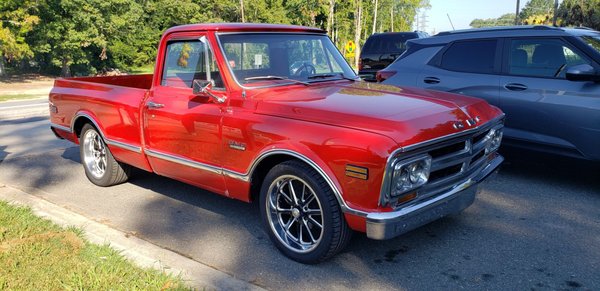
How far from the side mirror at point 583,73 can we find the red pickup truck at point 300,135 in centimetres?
140

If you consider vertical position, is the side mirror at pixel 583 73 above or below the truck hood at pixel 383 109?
above

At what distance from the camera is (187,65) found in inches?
188

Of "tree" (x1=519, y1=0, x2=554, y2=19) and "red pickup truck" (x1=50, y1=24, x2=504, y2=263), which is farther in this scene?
"tree" (x1=519, y1=0, x2=554, y2=19)

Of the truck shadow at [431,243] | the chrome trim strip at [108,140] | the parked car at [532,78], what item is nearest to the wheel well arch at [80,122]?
the chrome trim strip at [108,140]

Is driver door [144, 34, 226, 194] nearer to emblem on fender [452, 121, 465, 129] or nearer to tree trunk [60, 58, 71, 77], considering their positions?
emblem on fender [452, 121, 465, 129]

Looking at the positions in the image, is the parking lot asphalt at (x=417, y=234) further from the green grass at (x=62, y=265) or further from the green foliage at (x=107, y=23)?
the green foliage at (x=107, y=23)

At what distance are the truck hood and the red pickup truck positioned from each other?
0.03 ft

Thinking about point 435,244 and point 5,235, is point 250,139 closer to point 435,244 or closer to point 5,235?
point 435,244

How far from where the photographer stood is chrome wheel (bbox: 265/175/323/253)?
12.5 ft

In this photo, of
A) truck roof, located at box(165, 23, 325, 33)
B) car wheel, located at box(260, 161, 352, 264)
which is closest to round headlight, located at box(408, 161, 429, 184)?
car wheel, located at box(260, 161, 352, 264)

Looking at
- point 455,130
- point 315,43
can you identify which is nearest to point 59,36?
point 315,43

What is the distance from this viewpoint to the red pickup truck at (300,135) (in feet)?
11.0

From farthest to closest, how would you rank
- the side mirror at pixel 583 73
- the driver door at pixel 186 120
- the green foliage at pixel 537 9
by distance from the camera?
the green foliage at pixel 537 9
the side mirror at pixel 583 73
the driver door at pixel 186 120

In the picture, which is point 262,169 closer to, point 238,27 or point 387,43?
point 238,27
